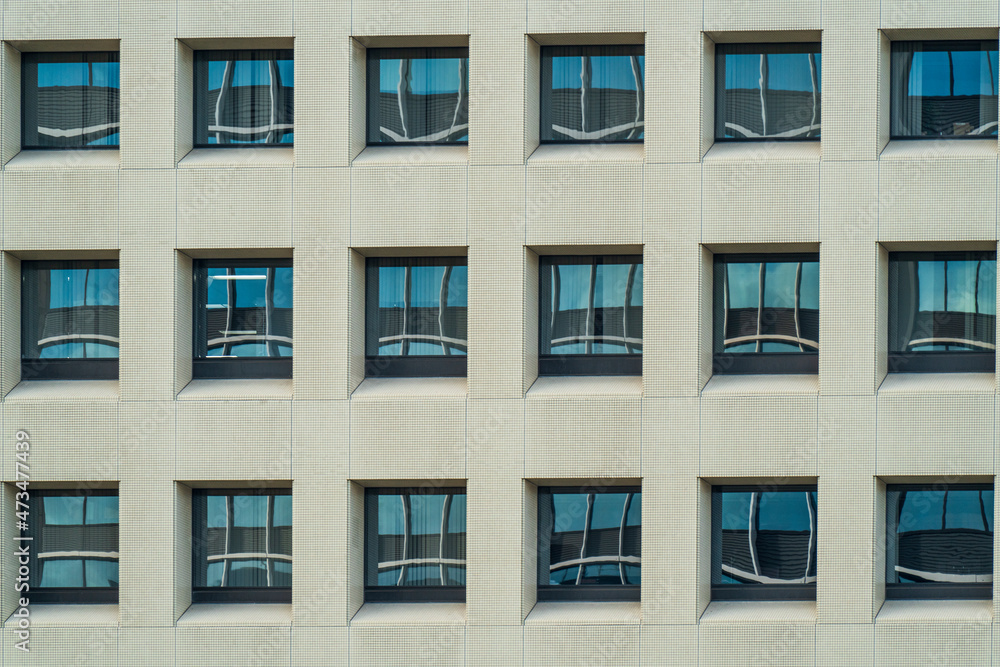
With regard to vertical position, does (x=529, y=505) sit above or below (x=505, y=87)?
below

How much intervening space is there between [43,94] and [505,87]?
7.75 metres

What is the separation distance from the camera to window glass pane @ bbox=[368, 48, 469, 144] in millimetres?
14938

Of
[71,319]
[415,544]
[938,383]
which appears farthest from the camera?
[71,319]

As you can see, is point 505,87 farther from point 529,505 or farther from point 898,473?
point 898,473

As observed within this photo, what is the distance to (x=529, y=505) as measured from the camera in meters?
14.4

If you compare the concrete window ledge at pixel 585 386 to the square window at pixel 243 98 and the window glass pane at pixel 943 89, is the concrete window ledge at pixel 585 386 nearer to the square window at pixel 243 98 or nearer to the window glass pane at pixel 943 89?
the square window at pixel 243 98

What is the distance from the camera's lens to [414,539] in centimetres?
1497

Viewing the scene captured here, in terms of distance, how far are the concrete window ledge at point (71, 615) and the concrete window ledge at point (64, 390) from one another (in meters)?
3.46

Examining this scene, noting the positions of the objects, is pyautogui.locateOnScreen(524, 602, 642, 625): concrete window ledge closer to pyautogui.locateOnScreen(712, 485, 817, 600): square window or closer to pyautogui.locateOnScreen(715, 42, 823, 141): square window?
pyautogui.locateOnScreen(712, 485, 817, 600): square window

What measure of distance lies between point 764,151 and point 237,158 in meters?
8.46

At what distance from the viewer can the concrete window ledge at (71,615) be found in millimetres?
14477

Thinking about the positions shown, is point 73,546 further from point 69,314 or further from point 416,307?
point 416,307

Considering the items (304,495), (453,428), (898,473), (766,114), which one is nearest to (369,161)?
(453,428)

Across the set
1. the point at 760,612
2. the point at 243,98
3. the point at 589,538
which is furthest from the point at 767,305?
the point at 243,98
